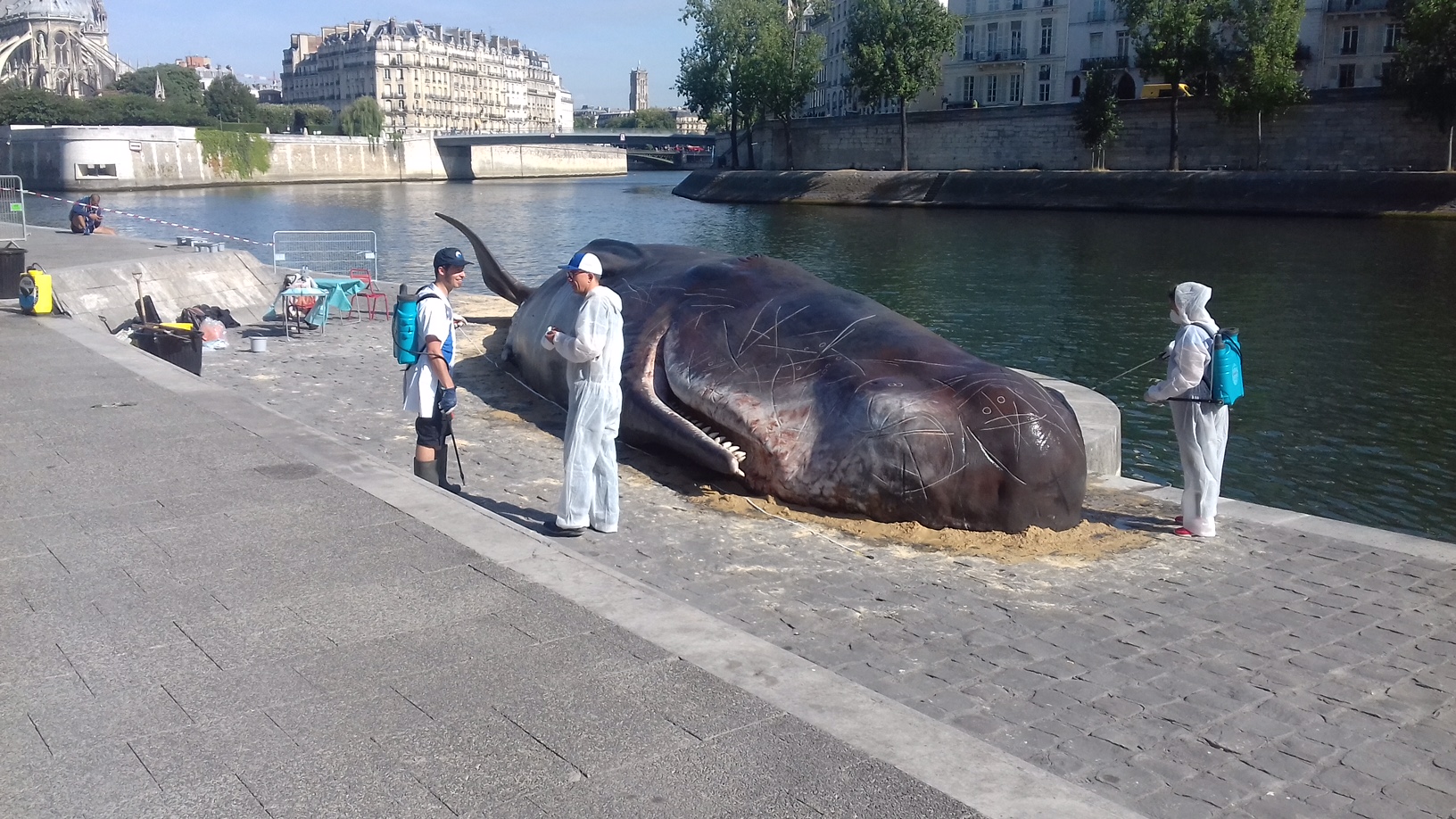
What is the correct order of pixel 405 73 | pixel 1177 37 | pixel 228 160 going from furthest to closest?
pixel 405 73 → pixel 228 160 → pixel 1177 37

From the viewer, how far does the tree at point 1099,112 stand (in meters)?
67.7

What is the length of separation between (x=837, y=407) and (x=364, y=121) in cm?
11456

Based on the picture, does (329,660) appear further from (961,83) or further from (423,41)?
(423,41)

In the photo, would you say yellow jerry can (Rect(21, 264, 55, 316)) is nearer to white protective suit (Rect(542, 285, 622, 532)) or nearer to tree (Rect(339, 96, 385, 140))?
white protective suit (Rect(542, 285, 622, 532))

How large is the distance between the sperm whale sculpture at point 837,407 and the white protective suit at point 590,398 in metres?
1.88

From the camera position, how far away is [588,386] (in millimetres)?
8125

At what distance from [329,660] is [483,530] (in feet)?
6.45

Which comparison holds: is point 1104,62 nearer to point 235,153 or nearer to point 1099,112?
point 1099,112

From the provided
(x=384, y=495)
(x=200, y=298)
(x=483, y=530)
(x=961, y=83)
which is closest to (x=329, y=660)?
(x=483, y=530)

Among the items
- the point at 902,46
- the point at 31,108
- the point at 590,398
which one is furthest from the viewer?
the point at 31,108

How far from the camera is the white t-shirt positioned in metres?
8.92

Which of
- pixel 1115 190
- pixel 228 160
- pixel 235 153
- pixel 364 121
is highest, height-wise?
pixel 364 121

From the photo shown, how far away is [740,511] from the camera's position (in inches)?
378

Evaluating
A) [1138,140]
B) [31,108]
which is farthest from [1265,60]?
[31,108]
